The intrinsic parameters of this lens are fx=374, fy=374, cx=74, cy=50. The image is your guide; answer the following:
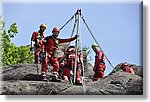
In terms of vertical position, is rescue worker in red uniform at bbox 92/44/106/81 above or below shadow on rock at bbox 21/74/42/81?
above

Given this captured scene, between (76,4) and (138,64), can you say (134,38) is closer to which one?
(138,64)

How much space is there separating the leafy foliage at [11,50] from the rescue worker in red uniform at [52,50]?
0.32ft

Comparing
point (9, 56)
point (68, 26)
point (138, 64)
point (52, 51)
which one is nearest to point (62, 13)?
point (68, 26)

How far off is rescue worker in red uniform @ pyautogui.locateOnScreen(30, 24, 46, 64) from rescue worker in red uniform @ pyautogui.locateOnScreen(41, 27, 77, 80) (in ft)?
0.10

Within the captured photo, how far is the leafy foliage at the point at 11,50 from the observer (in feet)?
7.50

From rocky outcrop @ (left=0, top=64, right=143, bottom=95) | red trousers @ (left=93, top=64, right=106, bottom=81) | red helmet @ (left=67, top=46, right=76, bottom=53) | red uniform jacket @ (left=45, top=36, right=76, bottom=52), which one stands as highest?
red uniform jacket @ (left=45, top=36, right=76, bottom=52)

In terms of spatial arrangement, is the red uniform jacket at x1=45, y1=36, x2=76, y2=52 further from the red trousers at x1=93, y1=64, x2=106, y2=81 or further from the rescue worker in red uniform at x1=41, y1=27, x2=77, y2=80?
the red trousers at x1=93, y1=64, x2=106, y2=81

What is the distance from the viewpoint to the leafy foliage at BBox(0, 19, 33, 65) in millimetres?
2285

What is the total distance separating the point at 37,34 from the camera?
2.30m

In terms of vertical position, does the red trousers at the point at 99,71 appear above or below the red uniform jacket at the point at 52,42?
below

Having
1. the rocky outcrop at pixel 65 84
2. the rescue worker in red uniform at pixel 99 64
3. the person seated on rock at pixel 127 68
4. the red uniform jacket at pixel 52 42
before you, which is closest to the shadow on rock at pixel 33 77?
the rocky outcrop at pixel 65 84

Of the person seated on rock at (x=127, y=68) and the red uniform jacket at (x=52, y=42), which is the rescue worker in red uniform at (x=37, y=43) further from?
the person seated on rock at (x=127, y=68)

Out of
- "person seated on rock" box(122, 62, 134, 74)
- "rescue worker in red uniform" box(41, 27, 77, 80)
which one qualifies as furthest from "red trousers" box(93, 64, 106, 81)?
"rescue worker in red uniform" box(41, 27, 77, 80)

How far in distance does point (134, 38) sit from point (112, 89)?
346mm
